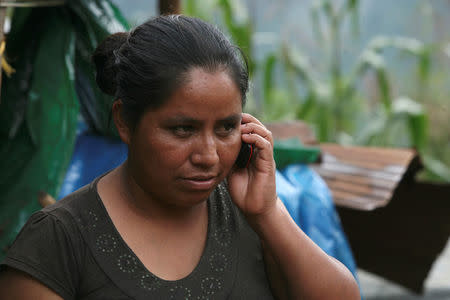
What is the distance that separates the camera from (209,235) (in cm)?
165

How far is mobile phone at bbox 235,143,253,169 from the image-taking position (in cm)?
163

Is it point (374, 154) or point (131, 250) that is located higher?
point (131, 250)

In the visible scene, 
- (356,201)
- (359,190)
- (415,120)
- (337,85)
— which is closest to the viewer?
(356,201)

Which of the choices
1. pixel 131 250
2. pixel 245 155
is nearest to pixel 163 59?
pixel 245 155

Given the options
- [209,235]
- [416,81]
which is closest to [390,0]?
[416,81]

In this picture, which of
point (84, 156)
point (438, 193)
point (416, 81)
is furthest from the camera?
point (416, 81)

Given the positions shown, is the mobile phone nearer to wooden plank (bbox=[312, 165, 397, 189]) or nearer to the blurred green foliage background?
wooden plank (bbox=[312, 165, 397, 189])

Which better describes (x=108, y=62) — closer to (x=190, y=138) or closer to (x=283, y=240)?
(x=190, y=138)

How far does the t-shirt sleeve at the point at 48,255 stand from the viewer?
138 cm

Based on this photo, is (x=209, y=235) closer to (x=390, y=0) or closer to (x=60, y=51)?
(x=60, y=51)

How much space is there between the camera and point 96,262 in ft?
4.78

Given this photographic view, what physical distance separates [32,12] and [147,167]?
1.57m

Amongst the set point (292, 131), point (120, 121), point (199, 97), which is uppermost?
point (199, 97)

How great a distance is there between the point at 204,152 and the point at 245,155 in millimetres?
220
